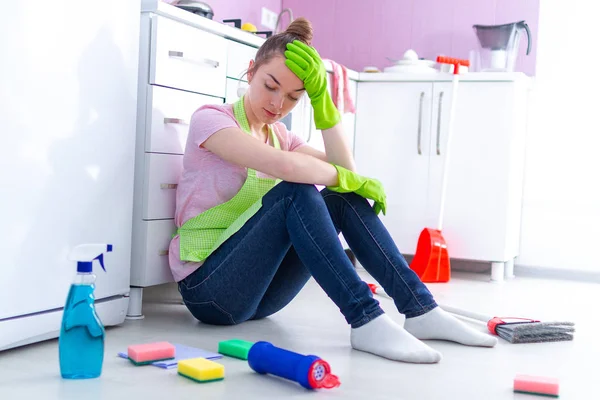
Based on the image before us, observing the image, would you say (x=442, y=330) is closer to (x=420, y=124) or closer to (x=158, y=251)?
(x=158, y=251)

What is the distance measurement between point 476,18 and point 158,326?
254cm

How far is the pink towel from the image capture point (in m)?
3.34

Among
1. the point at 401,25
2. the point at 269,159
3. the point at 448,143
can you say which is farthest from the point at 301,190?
the point at 401,25

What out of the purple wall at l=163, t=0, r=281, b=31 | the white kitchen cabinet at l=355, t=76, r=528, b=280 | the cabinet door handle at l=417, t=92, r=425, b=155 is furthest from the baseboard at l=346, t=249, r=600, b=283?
the purple wall at l=163, t=0, r=281, b=31

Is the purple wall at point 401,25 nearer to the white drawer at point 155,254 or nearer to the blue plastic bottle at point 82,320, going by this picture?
the white drawer at point 155,254

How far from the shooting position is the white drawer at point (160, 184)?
7.00 feet

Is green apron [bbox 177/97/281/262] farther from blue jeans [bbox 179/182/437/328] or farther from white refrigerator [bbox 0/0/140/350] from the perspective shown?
white refrigerator [bbox 0/0/140/350]

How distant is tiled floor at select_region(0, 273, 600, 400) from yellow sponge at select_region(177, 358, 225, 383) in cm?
2

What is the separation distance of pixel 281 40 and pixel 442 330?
2.78 feet

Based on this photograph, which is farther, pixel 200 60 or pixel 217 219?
pixel 200 60

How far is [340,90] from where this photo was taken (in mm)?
3363

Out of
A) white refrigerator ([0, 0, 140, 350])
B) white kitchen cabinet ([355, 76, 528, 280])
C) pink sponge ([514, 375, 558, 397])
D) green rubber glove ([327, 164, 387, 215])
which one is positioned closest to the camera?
pink sponge ([514, 375, 558, 397])

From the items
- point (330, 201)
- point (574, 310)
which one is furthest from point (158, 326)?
point (574, 310)

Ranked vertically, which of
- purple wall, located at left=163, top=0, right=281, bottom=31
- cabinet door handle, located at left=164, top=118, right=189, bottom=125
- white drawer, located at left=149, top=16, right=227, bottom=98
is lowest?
cabinet door handle, located at left=164, top=118, right=189, bottom=125
